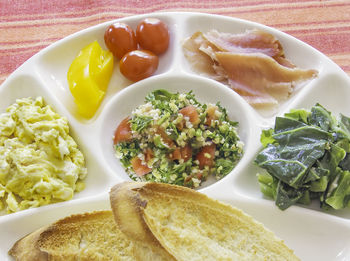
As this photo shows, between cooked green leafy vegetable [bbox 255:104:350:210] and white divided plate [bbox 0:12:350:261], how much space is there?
3.6 inches

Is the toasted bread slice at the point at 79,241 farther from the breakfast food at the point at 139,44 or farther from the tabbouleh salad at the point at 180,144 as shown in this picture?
the breakfast food at the point at 139,44

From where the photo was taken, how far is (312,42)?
3885 millimetres

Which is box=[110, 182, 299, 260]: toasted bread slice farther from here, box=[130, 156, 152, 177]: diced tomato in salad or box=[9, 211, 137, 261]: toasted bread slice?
box=[130, 156, 152, 177]: diced tomato in salad

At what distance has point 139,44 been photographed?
3469 millimetres

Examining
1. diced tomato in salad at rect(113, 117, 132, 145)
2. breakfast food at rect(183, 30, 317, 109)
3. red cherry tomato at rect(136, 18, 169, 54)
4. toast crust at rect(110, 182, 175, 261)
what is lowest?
diced tomato in salad at rect(113, 117, 132, 145)

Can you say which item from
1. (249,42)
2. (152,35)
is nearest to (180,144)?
(152,35)

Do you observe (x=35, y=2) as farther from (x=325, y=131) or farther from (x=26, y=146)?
(x=325, y=131)

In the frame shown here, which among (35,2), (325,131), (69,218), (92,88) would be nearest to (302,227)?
(325,131)

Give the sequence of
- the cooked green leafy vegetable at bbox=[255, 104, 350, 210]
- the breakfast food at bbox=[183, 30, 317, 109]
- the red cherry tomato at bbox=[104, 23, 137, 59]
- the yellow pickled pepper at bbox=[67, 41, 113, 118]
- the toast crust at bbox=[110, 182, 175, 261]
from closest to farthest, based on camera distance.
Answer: the toast crust at bbox=[110, 182, 175, 261] → the cooked green leafy vegetable at bbox=[255, 104, 350, 210] → the yellow pickled pepper at bbox=[67, 41, 113, 118] → the breakfast food at bbox=[183, 30, 317, 109] → the red cherry tomato at bbox=[104, 23, 137, 59]

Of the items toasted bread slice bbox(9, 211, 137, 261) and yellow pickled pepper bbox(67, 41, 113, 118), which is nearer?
toasted bread slice bbox(9, 211, 137, 261)

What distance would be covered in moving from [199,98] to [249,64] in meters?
0.47

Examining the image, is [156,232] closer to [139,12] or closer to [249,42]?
[249,42]

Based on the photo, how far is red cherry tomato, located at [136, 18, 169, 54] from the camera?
335cm

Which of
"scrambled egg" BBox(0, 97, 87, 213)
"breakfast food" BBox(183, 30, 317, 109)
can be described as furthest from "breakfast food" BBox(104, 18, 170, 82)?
"scrambled egg" BBox(0, 97, 87, 213)
